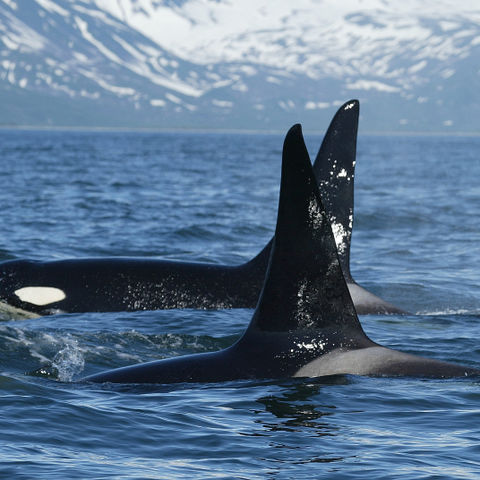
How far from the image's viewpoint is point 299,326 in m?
7.73

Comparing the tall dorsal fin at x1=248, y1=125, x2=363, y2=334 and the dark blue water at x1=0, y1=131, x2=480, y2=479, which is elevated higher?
the tall dorsal fin at x1=248, y1=125, x2=363, y2=334

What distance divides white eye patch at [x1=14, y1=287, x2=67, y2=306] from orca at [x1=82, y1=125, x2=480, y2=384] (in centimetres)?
336

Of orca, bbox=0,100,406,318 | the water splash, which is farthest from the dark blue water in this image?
orca, bbox=0,100,406,318

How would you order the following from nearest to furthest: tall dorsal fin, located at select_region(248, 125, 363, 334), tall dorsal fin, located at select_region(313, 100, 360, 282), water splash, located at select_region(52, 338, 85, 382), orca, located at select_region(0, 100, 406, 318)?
tall dorsal fin, located at select_region(248, 125, 363, 334) < water splash, located at select_region(52, 338, 85, 382) < tall dorsal fin, located at select_region(313, 100, 360, 282) < orca, located at select_region(0, 100, 406, 318)

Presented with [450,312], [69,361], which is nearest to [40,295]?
[69,361]

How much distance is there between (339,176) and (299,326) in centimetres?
333

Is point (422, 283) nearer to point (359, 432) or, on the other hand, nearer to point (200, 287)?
A: point (200, 287)

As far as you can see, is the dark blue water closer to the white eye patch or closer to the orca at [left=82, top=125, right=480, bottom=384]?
the orca at [left=82, top=125, right=480, bottom=384]

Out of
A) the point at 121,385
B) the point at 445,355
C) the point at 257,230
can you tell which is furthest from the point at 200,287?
the point at 257,230

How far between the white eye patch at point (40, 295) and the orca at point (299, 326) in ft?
11.0

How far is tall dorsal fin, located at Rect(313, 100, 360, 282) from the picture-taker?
10.7 metres

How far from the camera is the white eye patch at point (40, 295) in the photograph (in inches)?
453

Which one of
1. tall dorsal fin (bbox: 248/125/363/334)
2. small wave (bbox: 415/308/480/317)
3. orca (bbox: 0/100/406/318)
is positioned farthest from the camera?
small wave (bbox: 415/308/480/317)

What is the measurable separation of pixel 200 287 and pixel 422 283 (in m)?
5.00
